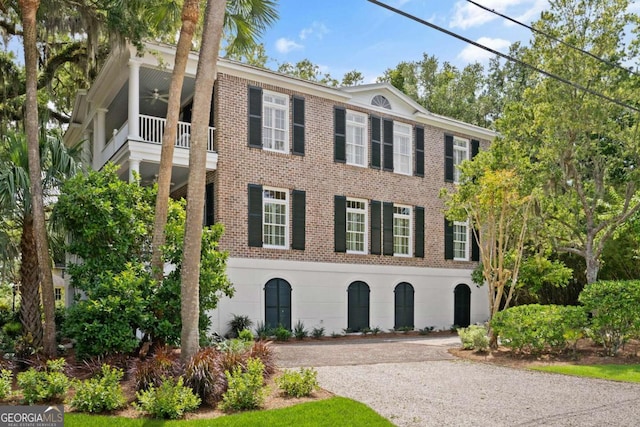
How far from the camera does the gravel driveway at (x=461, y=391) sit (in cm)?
848

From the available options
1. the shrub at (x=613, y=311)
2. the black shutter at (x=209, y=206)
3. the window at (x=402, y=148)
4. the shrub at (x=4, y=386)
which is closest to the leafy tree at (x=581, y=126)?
the shrub at (x=613, y=311)

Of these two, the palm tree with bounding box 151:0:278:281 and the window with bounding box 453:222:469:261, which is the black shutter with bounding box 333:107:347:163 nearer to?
the window with bounding box 453:222:469:261

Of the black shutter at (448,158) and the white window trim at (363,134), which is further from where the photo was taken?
the black shutter at (448,158)

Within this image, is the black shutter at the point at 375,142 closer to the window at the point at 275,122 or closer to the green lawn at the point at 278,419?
the window at the point at 275,122

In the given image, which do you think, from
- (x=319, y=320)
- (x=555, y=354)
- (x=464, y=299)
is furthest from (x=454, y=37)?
(x=464, y=299)

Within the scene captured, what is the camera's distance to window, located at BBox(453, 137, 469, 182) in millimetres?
23438

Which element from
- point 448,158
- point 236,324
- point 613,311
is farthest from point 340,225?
point 613,311

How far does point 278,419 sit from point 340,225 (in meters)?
12.2

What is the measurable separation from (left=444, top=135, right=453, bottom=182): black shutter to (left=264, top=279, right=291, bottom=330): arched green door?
8188 mm

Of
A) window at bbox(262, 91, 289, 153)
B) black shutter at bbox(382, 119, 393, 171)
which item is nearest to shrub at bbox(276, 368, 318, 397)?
window at bbox(262, 91, 289, 153)

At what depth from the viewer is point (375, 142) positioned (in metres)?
21.1

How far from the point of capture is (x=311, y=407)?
28.2ft

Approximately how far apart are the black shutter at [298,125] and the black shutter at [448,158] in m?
6.56

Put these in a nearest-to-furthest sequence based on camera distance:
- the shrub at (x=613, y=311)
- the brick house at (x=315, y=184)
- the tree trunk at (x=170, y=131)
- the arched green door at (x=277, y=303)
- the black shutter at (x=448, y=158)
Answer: the tree trunk at (x=170, y=131), the shrub at (x=613, y=311), the brick house at (x=315, y=184), the arched green door at (x=277, y=303), the black shutter at (x=448, y=158)
